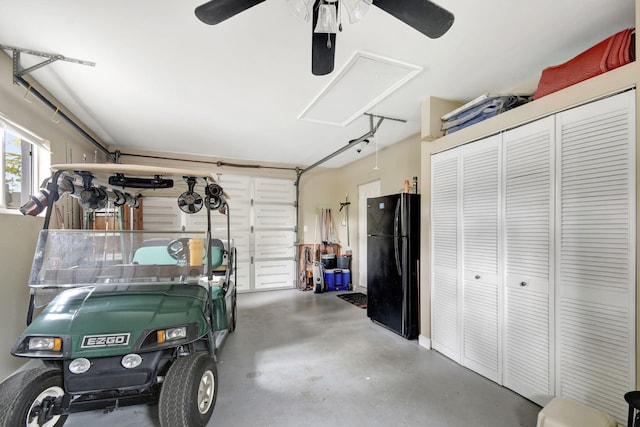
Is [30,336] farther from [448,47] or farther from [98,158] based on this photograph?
[98,158]

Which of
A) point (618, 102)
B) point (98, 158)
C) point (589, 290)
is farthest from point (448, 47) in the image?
point (98, 158)

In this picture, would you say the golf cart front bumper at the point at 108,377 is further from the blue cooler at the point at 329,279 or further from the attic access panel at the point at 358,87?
the blue cooler at the point at 329,279

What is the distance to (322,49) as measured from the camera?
158 centimetres

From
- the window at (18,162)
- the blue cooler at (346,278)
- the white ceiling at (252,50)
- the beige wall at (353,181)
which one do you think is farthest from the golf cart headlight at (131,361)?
the blue cooler at (346,278)

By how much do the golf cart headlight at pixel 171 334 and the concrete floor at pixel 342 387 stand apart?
749 millimetres

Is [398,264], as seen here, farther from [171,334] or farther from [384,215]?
[171,334]

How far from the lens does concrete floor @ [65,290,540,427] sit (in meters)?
1.96

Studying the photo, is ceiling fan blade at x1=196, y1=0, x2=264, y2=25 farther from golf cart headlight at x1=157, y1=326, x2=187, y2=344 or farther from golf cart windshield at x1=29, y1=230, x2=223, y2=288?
golf cart headlight at x1=157, y1=326, x2=187, y2=344

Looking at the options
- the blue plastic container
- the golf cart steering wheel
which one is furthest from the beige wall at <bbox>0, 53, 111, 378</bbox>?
the blue plastic container

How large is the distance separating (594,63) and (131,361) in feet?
11.6

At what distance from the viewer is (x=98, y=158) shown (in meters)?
4.68

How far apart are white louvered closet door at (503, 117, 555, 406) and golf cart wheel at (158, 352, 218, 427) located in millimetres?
2428

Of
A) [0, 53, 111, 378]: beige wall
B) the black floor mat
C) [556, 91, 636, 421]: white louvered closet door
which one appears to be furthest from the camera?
the black floor mat

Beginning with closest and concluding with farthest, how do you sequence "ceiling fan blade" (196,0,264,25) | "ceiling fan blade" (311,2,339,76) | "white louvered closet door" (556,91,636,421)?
"ceiling fan blade" (196,0,264,25)
"ceiling fan blade" (311,2,339,76)
"white louvered closet door" (556,91,636,421)
